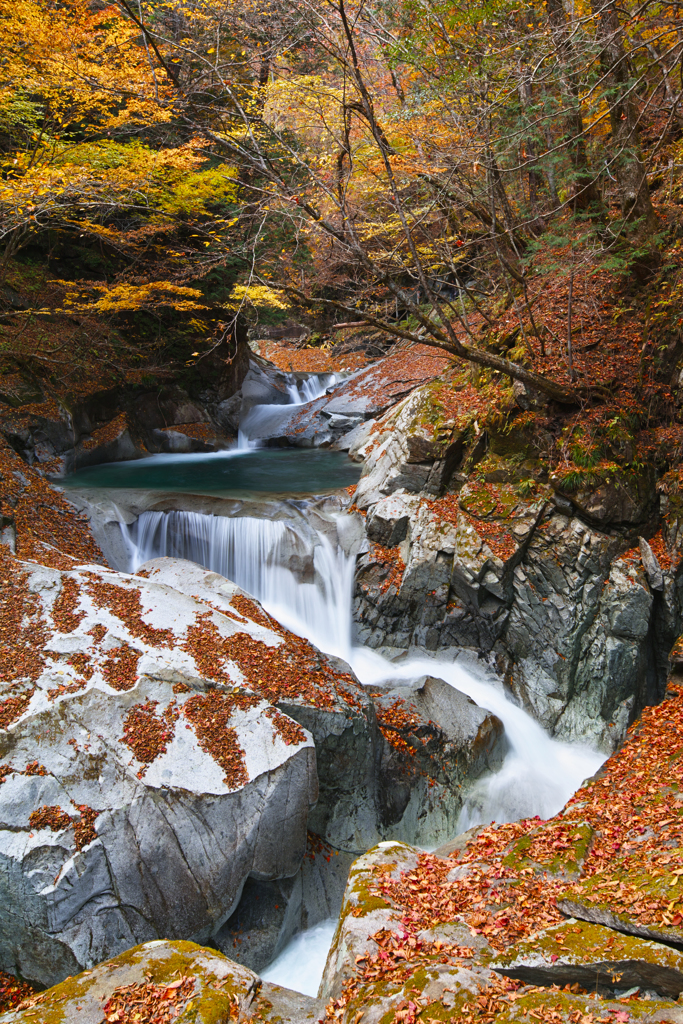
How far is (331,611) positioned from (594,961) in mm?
6458

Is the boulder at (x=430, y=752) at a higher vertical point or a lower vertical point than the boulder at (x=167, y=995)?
lower

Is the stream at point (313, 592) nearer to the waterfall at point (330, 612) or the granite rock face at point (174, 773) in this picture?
the waterfall at point (330, 612)

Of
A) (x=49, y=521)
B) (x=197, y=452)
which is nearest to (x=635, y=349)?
(x=49, y=521)

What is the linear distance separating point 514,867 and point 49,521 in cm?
819

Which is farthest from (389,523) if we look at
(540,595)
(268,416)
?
(268,416)

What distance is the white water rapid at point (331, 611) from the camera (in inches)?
284

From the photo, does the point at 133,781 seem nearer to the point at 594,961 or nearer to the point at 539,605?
the point at 594,961

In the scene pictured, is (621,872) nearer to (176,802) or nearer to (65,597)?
(176,802)

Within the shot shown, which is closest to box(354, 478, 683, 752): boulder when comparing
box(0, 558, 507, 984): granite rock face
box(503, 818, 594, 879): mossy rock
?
box(0, 558, 507, 984): granite rock face

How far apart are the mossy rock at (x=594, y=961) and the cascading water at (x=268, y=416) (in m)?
15.6

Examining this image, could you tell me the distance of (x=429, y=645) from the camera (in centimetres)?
888

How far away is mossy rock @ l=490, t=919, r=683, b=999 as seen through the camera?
9.25 ft

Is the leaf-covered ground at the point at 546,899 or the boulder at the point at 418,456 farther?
the boulder at the point at 418,456

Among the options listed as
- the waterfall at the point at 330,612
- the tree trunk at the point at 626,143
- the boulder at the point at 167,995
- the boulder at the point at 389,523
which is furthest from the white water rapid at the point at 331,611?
the tree trunk at the point at 626,143
